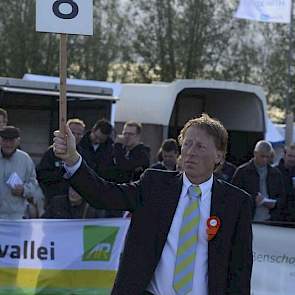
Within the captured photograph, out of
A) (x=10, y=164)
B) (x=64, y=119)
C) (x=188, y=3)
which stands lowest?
(x=10, y=164)

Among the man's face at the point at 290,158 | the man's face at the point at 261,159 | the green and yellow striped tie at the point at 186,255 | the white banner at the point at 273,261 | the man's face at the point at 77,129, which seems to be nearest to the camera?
the green and yellow striped tie at the point at 186,255

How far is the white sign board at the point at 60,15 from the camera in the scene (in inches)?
140

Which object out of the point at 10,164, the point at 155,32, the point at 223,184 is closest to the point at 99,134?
the point at 10,164

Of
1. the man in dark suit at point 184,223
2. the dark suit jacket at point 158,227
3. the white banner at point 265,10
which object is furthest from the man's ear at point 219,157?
the white banner at point 265,10

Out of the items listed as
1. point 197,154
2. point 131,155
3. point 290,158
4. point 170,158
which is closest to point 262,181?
point 290,158

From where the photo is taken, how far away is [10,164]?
7598 millimetres

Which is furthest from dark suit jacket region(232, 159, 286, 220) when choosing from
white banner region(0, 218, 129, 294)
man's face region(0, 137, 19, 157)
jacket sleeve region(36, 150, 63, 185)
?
man's face region(0, 137, 19, 157)

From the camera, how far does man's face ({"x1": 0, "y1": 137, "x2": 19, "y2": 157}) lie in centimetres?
752

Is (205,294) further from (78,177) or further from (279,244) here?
(279,244)

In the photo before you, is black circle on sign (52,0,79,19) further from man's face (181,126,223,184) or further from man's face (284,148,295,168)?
man's face (284,148,295,168)

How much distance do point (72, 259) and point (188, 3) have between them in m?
20.5

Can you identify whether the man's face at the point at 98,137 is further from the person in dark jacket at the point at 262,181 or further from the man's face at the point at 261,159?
the man's face at the point at 261,159

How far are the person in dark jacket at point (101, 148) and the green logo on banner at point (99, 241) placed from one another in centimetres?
171

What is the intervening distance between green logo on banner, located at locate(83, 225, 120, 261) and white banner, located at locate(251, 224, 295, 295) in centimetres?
140
